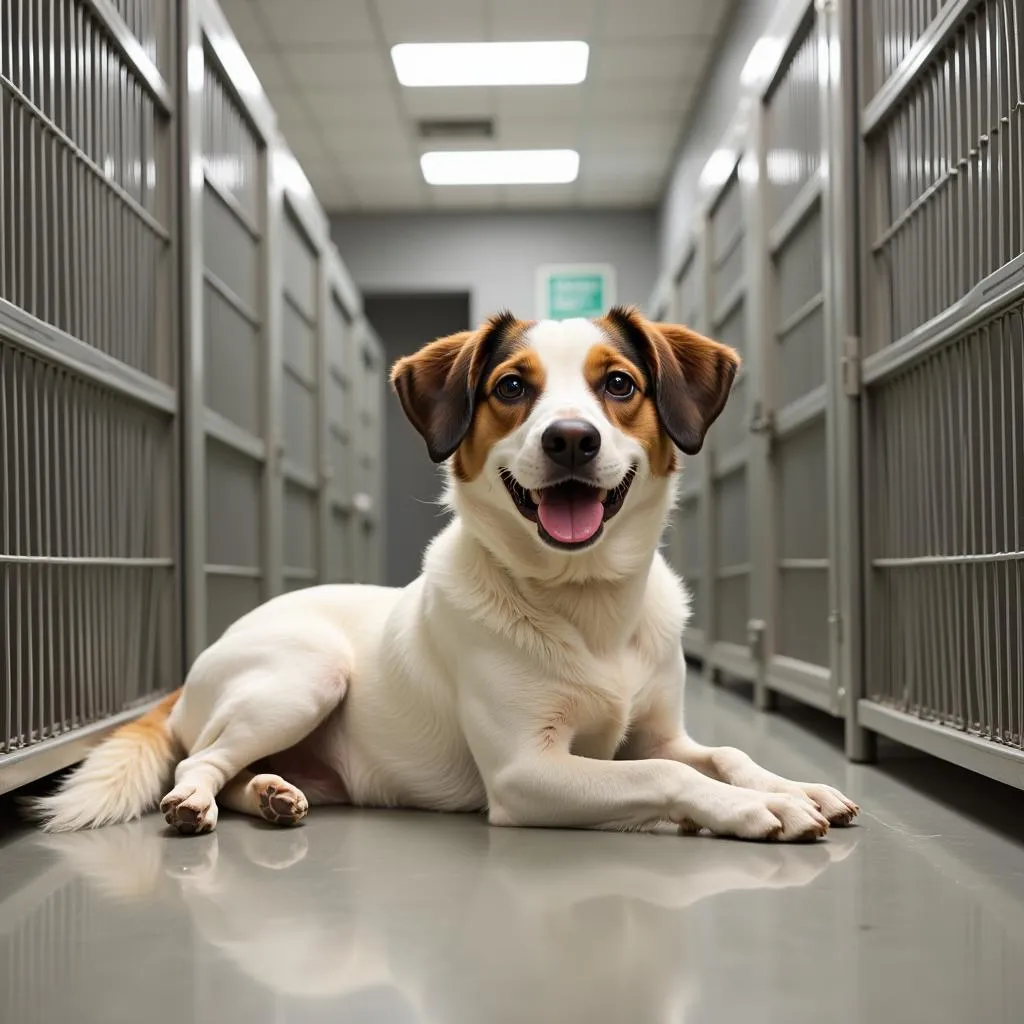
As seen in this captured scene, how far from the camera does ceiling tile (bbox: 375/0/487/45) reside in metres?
6.48

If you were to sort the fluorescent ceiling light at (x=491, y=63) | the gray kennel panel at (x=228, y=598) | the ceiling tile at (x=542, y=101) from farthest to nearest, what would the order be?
1. the ceiling tile at (x=542, y=101)
2. the fluorescent ceiling light at (x=491, y=63)
3. the gray kennel panel at (x=228, y=598)

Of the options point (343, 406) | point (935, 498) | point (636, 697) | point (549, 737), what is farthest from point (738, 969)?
point (343, 406)

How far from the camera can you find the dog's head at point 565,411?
6.41ft

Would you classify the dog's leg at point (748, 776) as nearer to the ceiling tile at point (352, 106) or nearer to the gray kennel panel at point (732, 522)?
the gray kennel panel at point (732, 522)

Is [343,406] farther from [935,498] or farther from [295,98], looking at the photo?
[935,498]

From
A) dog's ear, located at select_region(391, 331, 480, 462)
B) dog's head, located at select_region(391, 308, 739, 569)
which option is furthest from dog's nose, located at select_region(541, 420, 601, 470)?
dog's ear, located at select_region(391, 331, 480, 462)

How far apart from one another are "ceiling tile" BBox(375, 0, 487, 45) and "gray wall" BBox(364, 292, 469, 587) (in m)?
4.71

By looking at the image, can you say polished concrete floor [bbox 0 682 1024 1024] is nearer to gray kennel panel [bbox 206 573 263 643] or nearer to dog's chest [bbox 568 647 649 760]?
dog's chest [bbox 568 647 649 760]

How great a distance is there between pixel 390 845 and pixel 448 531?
0.65 meters

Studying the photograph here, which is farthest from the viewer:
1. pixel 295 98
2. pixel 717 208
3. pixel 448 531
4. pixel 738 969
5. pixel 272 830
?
pixel 295 98

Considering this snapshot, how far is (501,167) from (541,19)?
7.67 ft

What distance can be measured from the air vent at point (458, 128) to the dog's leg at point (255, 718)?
6551 millimetres

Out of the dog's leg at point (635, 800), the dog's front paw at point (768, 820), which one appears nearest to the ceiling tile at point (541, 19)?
the dog's leg at point (635, 800)

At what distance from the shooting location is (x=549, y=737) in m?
1.98
